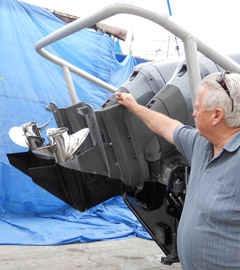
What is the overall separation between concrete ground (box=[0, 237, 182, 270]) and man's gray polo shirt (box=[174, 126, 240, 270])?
1.95m

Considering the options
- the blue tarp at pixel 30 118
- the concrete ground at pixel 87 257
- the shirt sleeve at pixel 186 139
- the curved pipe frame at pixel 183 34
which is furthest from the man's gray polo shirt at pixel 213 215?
the blue tarp at pixel 30 118

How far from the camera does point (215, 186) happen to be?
124cm

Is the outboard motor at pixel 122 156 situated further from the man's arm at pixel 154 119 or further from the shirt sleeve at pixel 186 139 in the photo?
the shirt sleeve at pixel 186 139

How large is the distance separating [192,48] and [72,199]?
1.04m

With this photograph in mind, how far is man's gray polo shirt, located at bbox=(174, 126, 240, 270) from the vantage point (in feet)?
3.95

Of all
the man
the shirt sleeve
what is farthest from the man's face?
the shirt sleeve

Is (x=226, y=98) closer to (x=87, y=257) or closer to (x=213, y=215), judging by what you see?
(x=213, y=215)

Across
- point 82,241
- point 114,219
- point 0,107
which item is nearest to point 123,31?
point 0,107

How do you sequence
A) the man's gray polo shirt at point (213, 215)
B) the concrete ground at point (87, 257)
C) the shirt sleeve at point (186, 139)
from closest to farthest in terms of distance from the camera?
the man's gray polo shirt at point (213, 215) → the shirt sleeve at point (186, 139) → the concrete ground at point (87, 257)

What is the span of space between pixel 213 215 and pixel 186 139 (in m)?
0.45

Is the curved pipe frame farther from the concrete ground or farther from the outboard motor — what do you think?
the concrete ground

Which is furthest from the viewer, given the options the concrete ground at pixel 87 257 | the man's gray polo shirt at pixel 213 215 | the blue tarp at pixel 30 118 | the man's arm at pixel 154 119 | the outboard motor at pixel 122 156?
the blue tarp at pixel 30 118

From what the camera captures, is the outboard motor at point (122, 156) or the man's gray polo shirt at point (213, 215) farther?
the outboard motor at point (122, 156)

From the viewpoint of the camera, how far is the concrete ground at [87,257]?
125 inches
